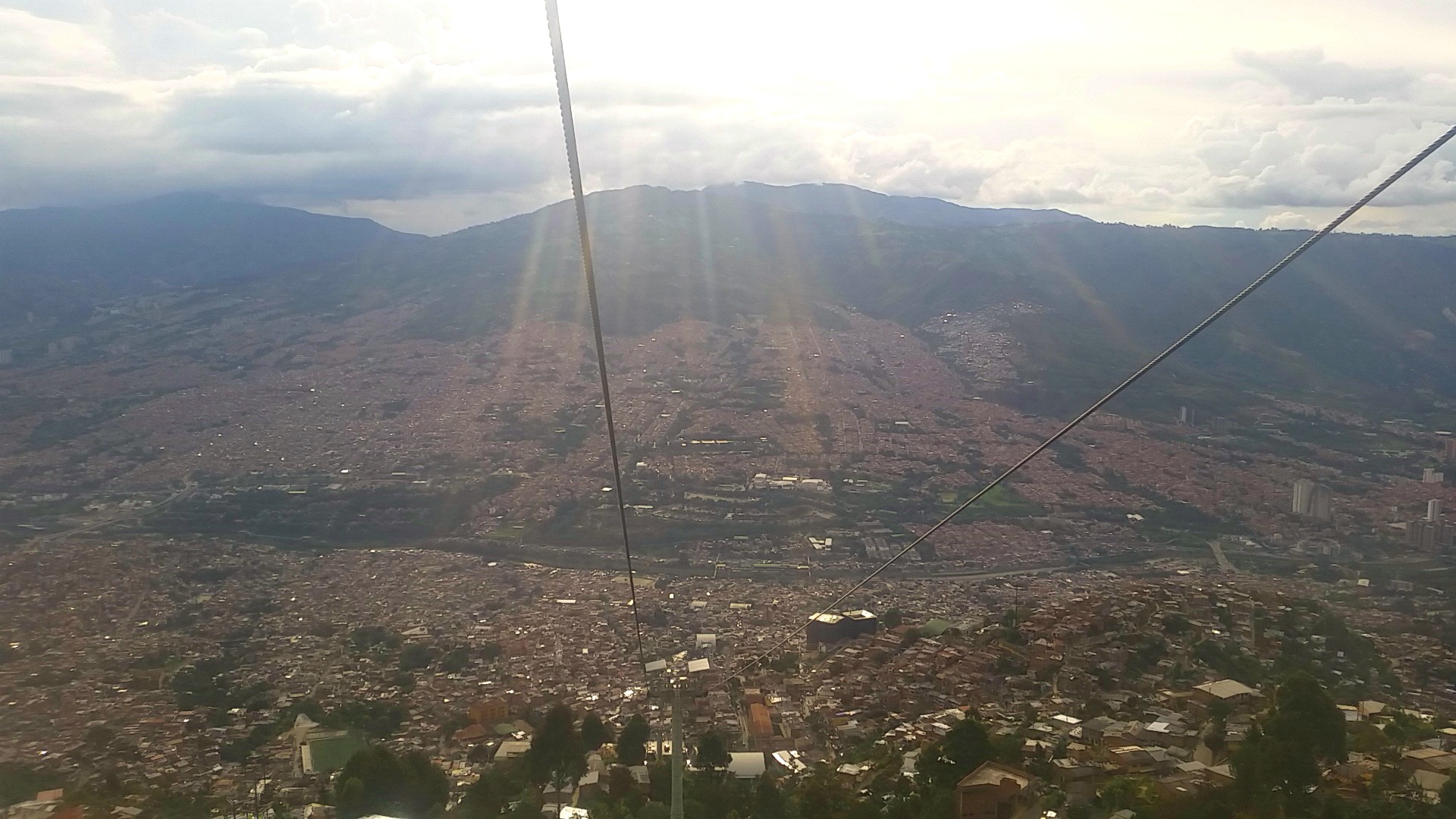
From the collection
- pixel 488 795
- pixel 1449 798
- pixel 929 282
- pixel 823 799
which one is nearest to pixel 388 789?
Answer: pixel 488 795

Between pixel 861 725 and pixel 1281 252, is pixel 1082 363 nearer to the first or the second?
pixel 1281 252

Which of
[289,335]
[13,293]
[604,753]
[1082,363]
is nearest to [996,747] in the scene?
[604,753]

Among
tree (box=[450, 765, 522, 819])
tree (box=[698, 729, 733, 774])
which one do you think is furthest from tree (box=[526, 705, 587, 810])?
tree (box=[698, 729, 733, 774])

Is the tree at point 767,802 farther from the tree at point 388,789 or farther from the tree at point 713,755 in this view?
the tree at point 388,789

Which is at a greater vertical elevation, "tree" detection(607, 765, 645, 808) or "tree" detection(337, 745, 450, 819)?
"tree" detection(337, 745, 450, 819)

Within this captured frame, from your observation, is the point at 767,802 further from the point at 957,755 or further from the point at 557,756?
the point at 557,756

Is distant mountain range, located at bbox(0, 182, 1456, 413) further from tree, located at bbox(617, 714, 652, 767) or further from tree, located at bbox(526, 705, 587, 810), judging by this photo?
tree, located at bbox(526, 705, 587, 810)
